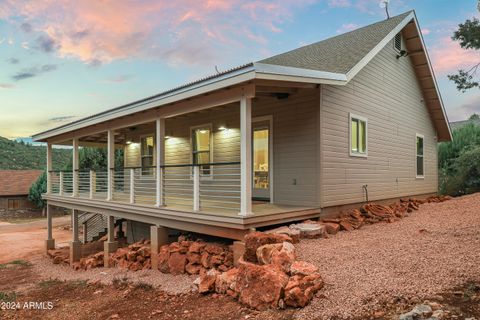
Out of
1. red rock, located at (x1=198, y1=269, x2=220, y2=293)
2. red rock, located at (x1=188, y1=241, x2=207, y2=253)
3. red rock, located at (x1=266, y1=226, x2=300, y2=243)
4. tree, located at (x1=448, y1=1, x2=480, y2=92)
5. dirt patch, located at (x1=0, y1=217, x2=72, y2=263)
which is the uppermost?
tree, located at (x1=448, y1=1, x2=480, y2=92)

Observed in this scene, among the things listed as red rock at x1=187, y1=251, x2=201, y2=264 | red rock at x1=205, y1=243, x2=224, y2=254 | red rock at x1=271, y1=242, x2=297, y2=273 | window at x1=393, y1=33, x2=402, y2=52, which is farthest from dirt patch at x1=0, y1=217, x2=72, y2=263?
window at x1=393, y1=33, x2=402, y2=52

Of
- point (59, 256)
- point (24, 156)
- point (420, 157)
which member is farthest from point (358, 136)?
point (24, 156)

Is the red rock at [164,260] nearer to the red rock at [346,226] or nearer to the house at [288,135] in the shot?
the house at [288,135]

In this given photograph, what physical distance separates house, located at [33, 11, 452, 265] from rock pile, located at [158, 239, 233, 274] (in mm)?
335

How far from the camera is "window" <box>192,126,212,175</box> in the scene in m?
11.2

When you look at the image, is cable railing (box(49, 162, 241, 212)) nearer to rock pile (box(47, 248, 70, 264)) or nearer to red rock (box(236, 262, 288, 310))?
red rock (box(236, 262, 288, 310))

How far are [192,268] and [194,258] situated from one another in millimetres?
215

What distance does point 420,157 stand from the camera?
536 inches

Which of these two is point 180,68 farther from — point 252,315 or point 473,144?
point 252,315

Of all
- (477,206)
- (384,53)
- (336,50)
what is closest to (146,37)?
(336,50)

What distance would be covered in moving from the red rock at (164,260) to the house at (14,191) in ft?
99.5

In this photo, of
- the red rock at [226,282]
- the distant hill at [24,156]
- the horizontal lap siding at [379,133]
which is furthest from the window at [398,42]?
the distant hill at [24,156]

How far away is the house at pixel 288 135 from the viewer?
7031 mm

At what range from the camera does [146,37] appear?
1612cm
